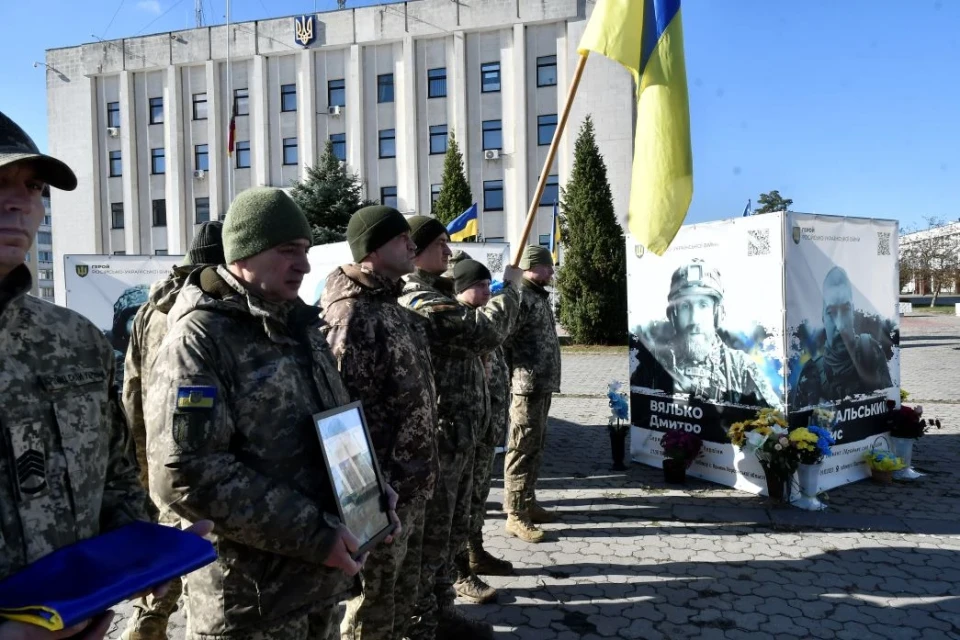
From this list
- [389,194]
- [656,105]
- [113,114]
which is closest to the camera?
[656,105]

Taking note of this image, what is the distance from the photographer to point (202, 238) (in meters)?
3.81

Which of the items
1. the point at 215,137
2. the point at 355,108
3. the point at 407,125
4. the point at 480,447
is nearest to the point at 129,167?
the point at 215,137

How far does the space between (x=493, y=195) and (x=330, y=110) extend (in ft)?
29.1

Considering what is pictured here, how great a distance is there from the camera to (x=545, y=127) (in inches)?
1155

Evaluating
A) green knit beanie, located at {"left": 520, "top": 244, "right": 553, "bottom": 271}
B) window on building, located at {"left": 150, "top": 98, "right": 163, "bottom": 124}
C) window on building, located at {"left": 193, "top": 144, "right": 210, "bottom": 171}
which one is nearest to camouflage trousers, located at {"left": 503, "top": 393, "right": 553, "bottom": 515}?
green knit beanie, located at {"left": 520, "top": 244, "right": 553, "bottom": 271}

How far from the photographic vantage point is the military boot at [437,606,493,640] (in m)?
3.48

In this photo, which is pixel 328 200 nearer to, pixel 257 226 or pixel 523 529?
pixel 523 529

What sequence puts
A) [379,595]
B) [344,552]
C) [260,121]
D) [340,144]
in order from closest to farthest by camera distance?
1. [344,552]
2. [379,595]
3. [340,144]
4. [260,121]

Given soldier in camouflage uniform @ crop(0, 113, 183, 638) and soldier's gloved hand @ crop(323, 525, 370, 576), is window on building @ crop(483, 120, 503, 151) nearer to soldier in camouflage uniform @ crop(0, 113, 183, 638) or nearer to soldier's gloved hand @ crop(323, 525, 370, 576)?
soldier's gloved hand @ crop(323, 525, 370, 576)

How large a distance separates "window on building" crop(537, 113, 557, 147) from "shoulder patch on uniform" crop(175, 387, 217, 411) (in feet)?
93.7

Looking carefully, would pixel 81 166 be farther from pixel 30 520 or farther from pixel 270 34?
pixel 30 520

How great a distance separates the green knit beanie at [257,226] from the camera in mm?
2096

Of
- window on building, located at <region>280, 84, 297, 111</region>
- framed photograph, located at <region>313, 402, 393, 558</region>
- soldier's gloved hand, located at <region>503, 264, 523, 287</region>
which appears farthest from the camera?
window on building, located at <region>280, 84, 297, 111</region>

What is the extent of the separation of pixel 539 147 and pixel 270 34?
14.2 metres
